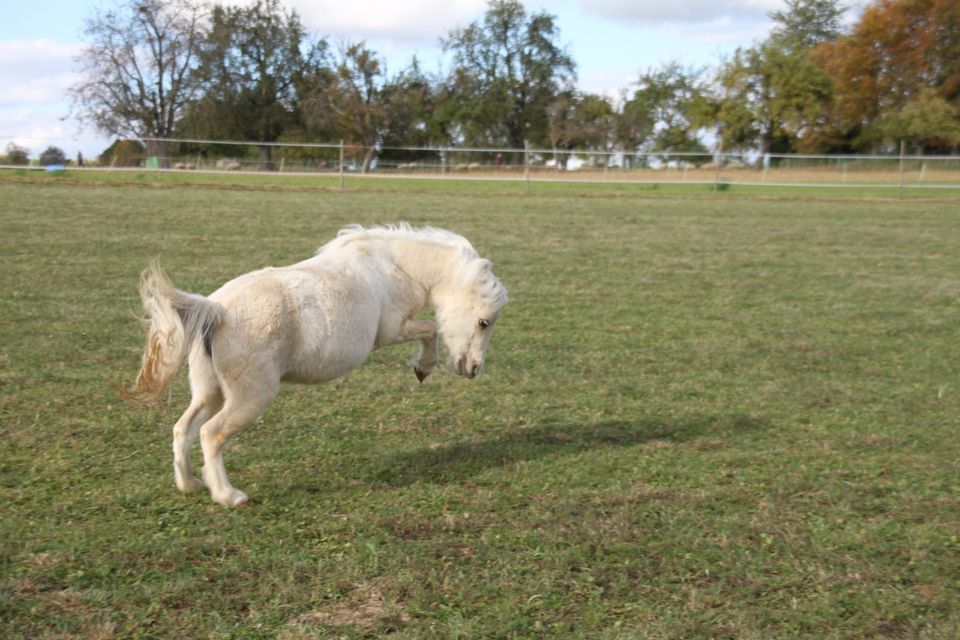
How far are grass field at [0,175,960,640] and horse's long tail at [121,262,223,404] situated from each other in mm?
685

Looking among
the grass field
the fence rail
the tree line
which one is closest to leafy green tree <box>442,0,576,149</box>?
the tree line

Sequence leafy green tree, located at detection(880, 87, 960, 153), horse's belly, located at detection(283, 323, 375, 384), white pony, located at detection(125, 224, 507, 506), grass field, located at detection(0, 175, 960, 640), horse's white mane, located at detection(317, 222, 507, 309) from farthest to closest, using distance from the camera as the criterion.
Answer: leafy green tree, located at detection(880, 87, 960, 153) < horse's white mane, located at detection(317, 222, 507, 309) < horse's belly, located at detection(283, 323, 375, 384) < white pony, located at detection(125, 224, 507, 506) < grass field, located at detection(0, 175, 960, 640)

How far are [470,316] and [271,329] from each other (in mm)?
1502

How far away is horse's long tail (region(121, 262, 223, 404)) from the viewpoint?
453cm

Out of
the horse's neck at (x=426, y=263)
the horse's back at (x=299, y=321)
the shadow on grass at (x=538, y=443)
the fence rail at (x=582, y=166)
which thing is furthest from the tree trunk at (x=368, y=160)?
the horse's back at (x=299, y=321)

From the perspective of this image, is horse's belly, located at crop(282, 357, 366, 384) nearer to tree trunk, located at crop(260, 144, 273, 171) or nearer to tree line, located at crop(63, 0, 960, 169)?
tree trunk, located at crop(260, 144, 273, 171)

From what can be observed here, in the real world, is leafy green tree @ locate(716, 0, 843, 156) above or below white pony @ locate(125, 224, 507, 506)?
above

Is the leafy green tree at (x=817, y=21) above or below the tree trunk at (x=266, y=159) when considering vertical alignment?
above

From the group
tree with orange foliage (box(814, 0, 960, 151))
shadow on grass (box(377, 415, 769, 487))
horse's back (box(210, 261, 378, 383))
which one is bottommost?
shadow on grass (box(377, 415, 769, 487))

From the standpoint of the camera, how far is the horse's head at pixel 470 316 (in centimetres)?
574

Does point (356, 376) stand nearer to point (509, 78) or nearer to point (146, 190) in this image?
point (146, 190)

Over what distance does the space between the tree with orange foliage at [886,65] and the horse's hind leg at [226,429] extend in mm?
59365

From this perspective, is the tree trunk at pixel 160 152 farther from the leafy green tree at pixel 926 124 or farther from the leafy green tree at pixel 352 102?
the leafy green tree at pixel 926 124

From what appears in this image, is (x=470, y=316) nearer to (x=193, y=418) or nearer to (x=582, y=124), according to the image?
(x=193, y=418)
